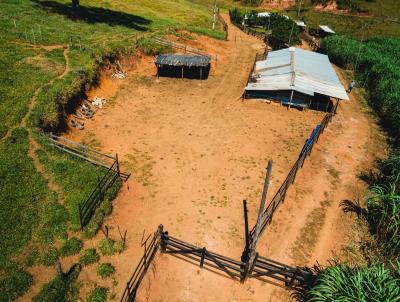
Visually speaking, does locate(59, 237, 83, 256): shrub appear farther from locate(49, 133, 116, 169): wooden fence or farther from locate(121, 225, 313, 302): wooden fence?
locate(49, 133, 116, 169): wooden fence

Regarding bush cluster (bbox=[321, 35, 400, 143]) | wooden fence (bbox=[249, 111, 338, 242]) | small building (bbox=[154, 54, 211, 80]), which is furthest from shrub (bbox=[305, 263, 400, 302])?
small building (bbox=[154, 54, 211, 80])

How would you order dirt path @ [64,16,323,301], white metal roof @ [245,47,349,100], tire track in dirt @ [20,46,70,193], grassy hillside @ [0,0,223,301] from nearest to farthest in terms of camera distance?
grassy hillside @ [0,0,223,301] < dirt path @ [64,16,323,301] < tire track in dirt @ [20,46,70,193] < white metal roof @ [245,47,349,100]

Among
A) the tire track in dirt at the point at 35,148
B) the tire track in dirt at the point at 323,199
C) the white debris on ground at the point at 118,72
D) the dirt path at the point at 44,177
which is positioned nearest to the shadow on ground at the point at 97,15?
the white debris on ground at the point at 118,72

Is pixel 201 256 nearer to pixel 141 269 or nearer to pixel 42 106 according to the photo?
pixel 141 269

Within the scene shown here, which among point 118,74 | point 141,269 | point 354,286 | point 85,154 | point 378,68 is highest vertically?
point 378,68

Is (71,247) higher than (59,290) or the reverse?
higher

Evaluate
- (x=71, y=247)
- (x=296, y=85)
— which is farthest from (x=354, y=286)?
(x=296, y=85)
